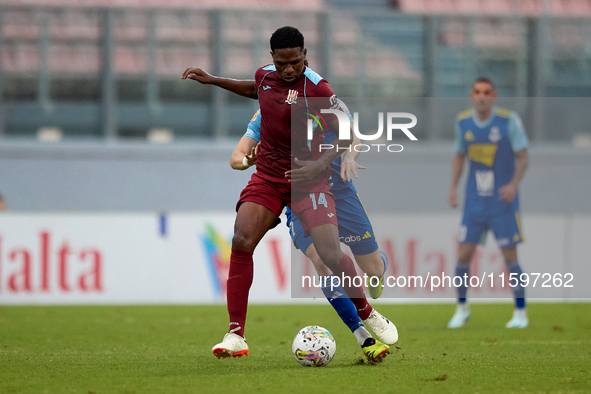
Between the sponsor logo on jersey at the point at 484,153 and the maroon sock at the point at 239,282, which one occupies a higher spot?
the sponsor logo on jersey at the point at 484,153

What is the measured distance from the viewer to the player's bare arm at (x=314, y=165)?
4.66 meters

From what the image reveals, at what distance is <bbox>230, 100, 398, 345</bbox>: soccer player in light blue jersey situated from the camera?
4.89 metres

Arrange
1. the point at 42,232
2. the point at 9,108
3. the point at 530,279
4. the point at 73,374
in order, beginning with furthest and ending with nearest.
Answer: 1. the point at 9,108
2. the point at 530,279
3. the point at 42,232
4. the point at 73,374

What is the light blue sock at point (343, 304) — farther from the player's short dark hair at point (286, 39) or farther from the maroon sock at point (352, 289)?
the player's short dark hair at point (286, 39)

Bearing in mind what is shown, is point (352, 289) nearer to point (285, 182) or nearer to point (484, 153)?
point (285, 182)

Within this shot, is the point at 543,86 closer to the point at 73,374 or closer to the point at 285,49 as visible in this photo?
the point at 285,49

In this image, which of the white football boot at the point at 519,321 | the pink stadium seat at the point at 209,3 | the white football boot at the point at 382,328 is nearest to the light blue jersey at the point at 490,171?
the white football boot at the point at 519,321

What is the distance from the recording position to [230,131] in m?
13.8

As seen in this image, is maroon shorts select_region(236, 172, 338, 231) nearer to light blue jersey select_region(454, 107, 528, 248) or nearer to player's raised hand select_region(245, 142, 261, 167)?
player's raised hand select_region(245, 142, 261, 167)

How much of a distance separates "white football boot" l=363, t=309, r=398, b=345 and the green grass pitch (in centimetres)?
15

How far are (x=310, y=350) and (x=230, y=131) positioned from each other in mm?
9436

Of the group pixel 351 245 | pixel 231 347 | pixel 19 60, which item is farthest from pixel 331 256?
pixel 19 60

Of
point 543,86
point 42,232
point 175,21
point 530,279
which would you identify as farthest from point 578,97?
point 42,232

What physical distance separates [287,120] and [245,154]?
34 centimetres
